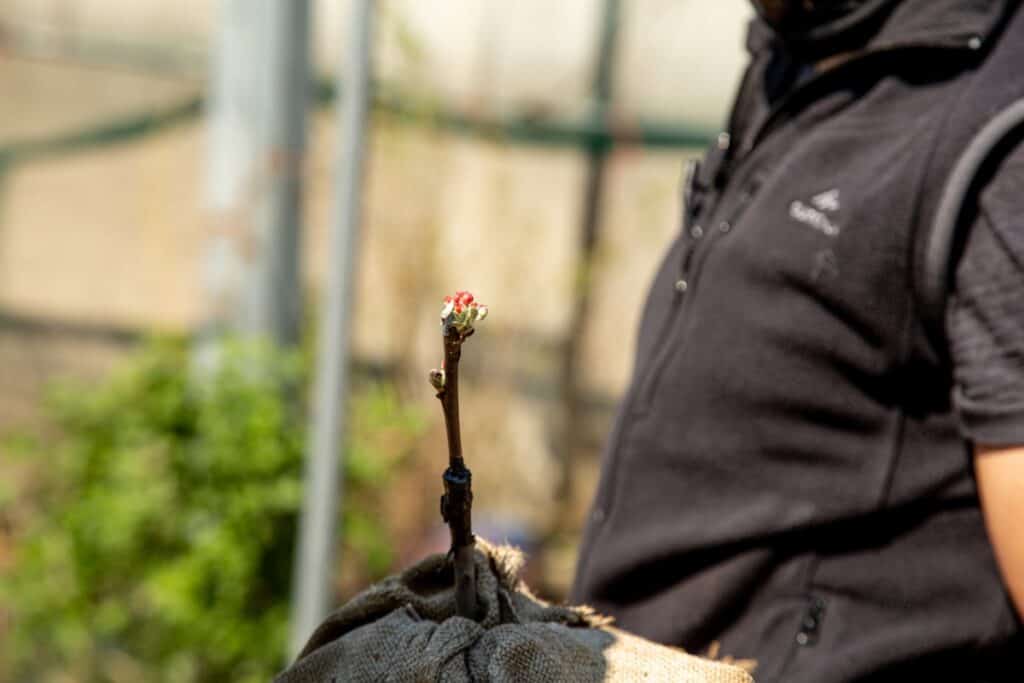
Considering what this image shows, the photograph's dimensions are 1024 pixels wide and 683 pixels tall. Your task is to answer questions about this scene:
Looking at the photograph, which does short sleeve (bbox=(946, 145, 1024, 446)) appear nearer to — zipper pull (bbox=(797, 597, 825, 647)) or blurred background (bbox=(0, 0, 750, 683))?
zipper pull (bbox=(797, 597, 825, 647))

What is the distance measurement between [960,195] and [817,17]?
38 cm

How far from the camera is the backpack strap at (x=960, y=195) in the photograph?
1.38 metres

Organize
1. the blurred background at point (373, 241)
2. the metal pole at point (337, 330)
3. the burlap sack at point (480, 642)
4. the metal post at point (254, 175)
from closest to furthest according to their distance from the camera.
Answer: the burlap sack at point (480, 642)
the metal pole at point (337, 330)
the metal post at point (254, 175)
the blurred background at point (373, 241)

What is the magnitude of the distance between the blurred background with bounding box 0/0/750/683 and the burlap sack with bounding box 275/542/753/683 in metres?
2.97

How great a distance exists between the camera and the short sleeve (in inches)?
53.3

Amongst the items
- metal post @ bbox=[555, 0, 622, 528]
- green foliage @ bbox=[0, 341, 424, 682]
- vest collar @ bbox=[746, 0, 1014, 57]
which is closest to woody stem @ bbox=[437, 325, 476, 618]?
vest collar @ bbox=[746, 0, 1014, 57]

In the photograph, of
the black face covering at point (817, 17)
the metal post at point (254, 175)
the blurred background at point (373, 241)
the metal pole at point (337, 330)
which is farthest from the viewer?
the blurred background at point (373, 241)

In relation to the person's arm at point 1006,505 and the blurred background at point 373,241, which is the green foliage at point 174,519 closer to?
the blurred background at point 373,241

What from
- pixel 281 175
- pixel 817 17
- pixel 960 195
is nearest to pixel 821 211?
pixel 960 195

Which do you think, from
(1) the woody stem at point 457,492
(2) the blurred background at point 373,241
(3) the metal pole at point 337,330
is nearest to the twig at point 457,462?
(1) the woody stem at point 457,492

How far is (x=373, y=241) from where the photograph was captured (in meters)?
5.04

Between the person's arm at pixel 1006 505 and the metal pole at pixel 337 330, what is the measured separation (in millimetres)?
1943

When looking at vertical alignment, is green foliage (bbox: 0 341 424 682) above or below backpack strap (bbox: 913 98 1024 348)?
below

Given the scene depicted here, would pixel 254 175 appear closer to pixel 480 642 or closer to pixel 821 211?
pixel 821 211
